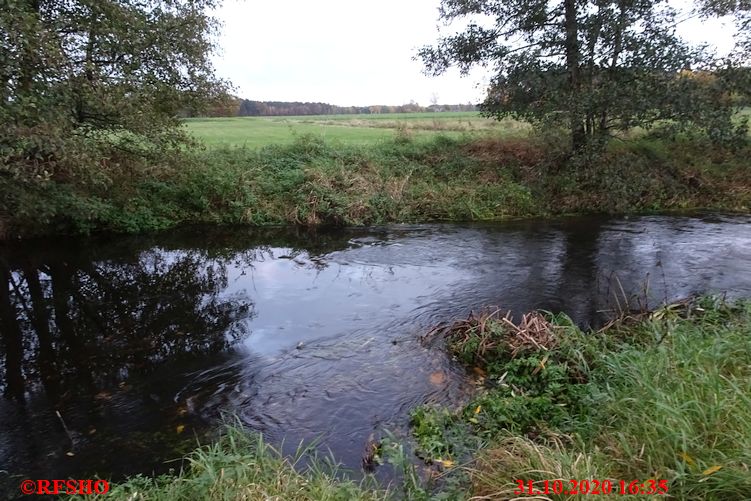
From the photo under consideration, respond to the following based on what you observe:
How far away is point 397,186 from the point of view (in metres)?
17.6

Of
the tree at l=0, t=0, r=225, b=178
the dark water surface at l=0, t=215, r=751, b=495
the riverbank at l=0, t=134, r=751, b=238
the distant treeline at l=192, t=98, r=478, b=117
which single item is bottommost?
the dark water surface at l=0, t=215, r=751, b=495

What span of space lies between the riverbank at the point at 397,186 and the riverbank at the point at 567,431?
34.1 ft

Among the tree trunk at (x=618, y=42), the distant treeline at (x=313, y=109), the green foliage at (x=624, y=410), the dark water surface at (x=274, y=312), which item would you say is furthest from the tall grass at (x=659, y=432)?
the distant treeline at (x=313, y=109)

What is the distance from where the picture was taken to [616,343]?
6.59m

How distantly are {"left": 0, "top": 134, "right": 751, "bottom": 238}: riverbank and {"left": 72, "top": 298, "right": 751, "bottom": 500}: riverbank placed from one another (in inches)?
409

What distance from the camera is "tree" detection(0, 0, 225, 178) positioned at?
8.81m

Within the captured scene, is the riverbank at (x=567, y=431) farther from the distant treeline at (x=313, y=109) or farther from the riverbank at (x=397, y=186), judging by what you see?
the distant treeline at (x=313, y=109)

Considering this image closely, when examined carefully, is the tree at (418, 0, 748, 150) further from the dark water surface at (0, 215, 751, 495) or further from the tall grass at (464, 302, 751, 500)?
the tall grass at (464, 302, 751, 500)

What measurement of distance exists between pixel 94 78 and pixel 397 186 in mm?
9627

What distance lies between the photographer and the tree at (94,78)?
28.9ft

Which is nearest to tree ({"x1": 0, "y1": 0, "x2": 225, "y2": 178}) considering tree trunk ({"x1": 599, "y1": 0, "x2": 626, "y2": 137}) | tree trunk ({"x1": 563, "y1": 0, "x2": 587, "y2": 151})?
tree trunk ({"x1": 563, "y1": 0, "x2": 587, "y2": 151})

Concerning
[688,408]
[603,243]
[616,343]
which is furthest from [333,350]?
[603,243]

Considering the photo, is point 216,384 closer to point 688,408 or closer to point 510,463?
point 510,463

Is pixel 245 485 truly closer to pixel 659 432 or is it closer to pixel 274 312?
pixel 659 432
